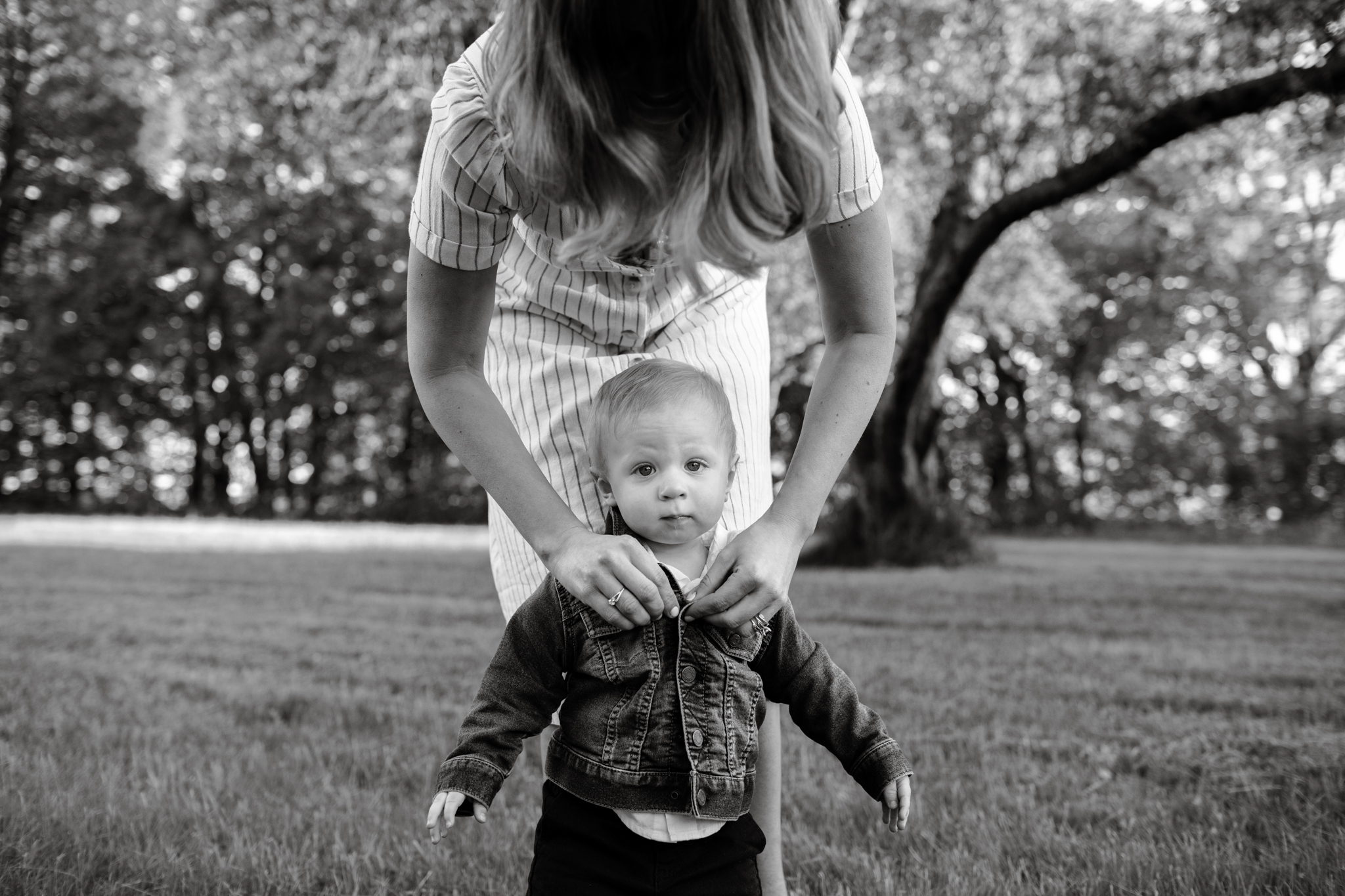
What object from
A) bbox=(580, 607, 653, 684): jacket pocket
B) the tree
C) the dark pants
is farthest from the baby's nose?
the tree

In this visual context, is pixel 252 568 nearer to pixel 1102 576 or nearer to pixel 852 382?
pixel 1102 576

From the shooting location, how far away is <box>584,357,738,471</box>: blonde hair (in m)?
1.79

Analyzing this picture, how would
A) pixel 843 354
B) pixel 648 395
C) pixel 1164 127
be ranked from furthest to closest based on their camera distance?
1. pixel 1164 127
2. pixel 843 354
3. pixel 648 395

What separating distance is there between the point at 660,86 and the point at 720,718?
106 centimetres

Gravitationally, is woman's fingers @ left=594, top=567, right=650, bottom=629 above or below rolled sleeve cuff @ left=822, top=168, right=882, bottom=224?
below

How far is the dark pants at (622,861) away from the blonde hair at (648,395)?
25.4 inches

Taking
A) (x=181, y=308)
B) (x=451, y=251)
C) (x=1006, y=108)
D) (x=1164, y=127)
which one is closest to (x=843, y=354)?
(x=451, y=251)

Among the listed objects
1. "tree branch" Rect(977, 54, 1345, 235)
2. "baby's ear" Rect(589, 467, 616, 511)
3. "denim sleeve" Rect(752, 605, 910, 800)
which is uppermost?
"tree branch" Rect(977, 54, 1345, 235)

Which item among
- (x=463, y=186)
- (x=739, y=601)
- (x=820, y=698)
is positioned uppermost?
(x=463, y=186)

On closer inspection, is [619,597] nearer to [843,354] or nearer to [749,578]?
[749,578]

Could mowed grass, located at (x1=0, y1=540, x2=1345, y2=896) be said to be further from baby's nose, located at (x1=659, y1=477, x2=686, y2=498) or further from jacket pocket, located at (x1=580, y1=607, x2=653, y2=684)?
baby's nose, located at (x1=659, y1=477, x2=686, y2=498)

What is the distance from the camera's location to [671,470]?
1.77 metres

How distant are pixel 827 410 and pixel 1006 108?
347 inches

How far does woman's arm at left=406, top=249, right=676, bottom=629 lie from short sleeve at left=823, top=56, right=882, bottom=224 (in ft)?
2.09
